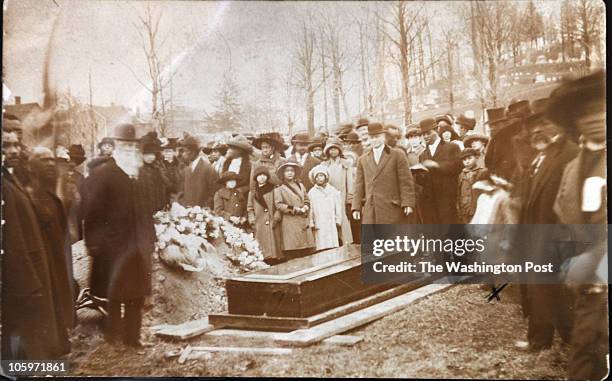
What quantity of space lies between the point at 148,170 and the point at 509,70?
2.43m

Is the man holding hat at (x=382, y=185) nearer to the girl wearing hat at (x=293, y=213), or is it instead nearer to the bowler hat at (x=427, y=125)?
the bowler hat at (x=427, y=125)

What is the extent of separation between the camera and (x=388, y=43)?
4125 mm

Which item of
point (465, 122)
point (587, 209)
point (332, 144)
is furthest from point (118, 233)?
point (587, 209)

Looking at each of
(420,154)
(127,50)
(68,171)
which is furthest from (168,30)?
(420,154)

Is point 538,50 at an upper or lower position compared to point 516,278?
upper

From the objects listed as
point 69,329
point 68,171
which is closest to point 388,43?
point 68,171

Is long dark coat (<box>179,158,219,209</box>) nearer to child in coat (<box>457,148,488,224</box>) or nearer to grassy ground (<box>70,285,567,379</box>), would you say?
grassy ground (<box>70,285,567,379</box>)

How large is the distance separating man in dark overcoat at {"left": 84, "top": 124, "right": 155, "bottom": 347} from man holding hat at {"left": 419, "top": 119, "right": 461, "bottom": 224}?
5.97 ft

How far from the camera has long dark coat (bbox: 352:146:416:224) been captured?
4.12 m

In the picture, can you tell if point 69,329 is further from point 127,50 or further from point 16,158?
point 127,50

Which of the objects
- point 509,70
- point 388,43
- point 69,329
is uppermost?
point 388,43

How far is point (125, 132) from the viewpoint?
4172mm

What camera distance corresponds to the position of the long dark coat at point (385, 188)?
4121mm

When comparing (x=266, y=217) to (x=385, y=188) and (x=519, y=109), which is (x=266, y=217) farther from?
(x=519, y=109)
